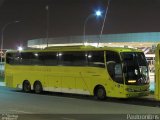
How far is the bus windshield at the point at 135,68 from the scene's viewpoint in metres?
23.8

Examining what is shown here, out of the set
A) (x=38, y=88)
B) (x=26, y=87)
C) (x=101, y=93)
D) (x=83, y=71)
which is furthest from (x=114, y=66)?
(x=26, y=87)

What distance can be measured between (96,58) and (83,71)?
129 cm

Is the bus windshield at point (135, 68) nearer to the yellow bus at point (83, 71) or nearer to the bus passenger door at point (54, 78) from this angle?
the yellow bus at point (83, 71)

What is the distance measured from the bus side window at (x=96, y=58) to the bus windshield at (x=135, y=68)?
4.43ft

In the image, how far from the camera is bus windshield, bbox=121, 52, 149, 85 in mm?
23781

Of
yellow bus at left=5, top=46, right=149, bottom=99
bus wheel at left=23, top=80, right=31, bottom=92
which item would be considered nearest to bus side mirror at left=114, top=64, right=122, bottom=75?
yellow bus at left=5, top=46, right=149, bottom=99

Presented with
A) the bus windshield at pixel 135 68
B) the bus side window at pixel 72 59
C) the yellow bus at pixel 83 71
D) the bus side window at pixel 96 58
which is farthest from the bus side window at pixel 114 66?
the bus side window at pixel 72 59

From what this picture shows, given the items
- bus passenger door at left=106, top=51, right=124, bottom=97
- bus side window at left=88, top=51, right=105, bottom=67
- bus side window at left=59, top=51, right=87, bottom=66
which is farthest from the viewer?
bus side window at left=59, top=51, right=87, bottom=66

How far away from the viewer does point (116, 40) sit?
226 feet

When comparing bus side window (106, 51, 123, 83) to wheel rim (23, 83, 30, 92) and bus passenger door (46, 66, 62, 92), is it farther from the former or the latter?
wheel rim (23, 83, 30, 92)

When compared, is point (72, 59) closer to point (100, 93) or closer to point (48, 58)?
point (48, 58)

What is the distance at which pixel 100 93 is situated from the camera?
2488 cm

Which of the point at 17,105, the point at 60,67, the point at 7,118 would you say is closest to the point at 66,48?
the point at 60,67

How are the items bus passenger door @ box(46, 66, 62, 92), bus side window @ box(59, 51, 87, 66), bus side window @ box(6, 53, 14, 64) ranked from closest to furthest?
bus side window @ box(59, 51, 87, 66) → bus passenger door @ box(46, 66, 62, 92) → bus side window @ box(6, 53, 14, 64)
